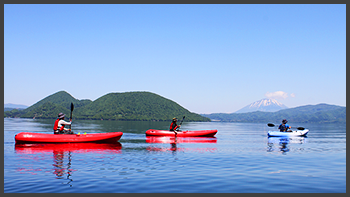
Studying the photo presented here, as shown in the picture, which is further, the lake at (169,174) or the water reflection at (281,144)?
the water reflection at (281,144)

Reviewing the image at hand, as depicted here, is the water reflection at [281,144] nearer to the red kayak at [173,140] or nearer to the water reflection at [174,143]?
the water reflection at [174,143]

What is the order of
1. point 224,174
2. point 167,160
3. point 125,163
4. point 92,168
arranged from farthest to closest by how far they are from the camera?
point 167,160, point 125,163, point 92,168, point 224,174

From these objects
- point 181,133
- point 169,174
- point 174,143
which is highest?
point 181,133

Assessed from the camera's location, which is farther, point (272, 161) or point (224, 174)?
point (272, 161)

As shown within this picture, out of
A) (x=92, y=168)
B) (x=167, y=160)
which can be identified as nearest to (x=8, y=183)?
(x=92, y=168)

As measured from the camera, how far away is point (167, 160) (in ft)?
68.4

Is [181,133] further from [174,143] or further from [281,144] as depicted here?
[281,144]

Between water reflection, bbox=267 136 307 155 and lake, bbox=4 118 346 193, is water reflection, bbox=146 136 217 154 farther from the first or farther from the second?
water reflection, bbox=267 136 307 155

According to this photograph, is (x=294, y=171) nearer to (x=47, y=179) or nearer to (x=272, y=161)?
(x=272, y=161)

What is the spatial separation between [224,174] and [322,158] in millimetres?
10819

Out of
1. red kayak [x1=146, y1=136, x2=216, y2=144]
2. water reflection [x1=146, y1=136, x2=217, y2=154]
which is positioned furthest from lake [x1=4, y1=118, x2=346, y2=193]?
red kayak [x1=146, y1=136, x2=216, y2=144]

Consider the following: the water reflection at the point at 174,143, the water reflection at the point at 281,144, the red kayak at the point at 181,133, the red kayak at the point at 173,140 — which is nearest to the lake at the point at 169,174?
the water reflection at the point at 174,143

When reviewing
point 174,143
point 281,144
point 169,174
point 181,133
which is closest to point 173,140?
point 174,143

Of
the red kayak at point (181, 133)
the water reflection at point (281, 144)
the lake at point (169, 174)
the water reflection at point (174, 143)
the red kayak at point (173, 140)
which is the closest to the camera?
the lake at point (169, 174)
